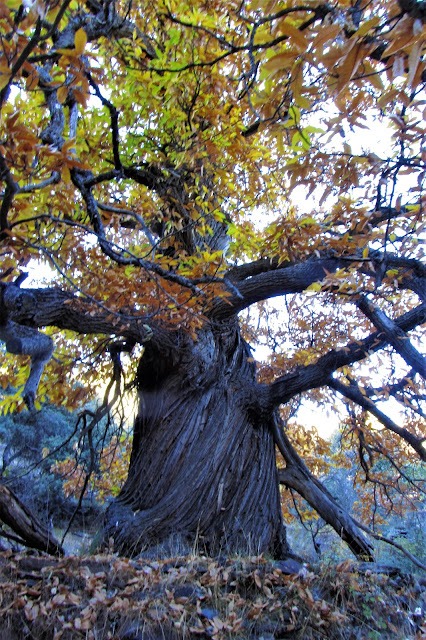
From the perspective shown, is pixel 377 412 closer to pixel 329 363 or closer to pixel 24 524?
pixel 329 363

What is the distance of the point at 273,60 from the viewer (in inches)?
54.0

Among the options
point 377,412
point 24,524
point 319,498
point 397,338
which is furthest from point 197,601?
point 377,412

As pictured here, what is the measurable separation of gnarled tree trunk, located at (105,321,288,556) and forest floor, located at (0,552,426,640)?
1.07 m

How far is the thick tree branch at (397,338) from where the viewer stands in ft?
11.8

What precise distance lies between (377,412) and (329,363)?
127 centimetres

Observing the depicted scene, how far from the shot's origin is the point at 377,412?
565 centimetres

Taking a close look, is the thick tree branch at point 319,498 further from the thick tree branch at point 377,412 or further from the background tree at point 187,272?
the thick tree branch at point 377,412

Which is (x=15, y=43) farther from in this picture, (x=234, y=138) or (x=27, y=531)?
(x=27, y=531)

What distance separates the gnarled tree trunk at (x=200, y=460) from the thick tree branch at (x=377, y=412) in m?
1.04

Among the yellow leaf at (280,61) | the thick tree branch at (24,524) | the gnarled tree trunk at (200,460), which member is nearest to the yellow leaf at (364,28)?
the yellow leaf at (280,61)

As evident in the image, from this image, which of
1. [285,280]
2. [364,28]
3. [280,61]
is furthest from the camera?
[285,280]

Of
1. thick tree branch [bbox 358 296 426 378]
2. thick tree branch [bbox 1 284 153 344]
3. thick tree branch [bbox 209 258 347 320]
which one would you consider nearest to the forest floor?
thick tree branch [bbox 358 296 426 378]

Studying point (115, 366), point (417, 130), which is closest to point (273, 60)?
point (417, 130)

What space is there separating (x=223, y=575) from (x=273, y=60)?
314cm
